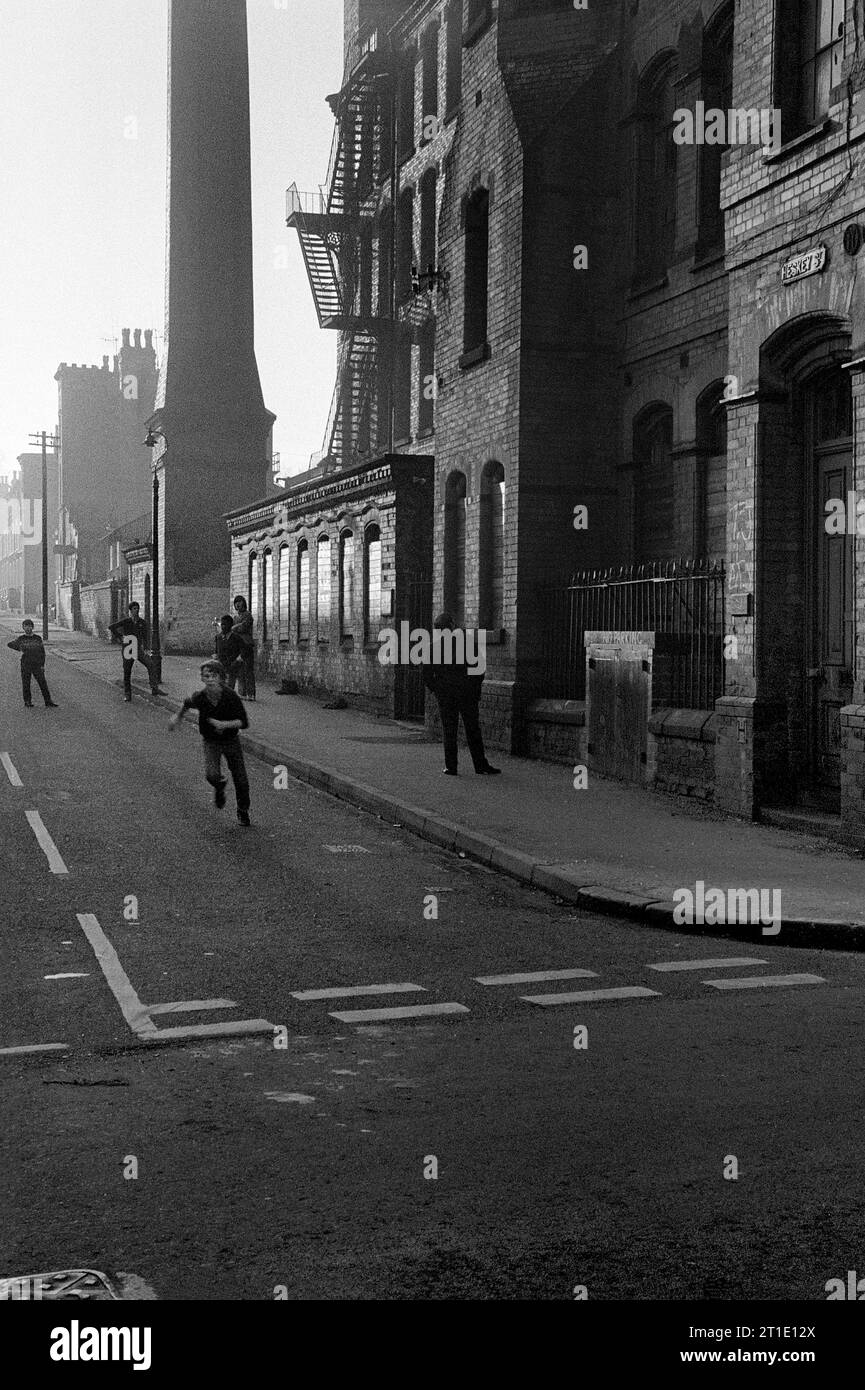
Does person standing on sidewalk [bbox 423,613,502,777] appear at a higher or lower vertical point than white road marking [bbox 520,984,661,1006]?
higher

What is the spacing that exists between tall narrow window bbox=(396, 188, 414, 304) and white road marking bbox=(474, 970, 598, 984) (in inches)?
1054

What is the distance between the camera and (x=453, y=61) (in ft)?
89.4

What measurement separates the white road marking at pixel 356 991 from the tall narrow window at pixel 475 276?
15.7m

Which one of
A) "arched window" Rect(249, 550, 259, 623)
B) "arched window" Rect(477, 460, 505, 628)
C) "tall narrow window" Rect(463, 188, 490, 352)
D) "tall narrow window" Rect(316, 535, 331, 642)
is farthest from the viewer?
"arched window" Rect(249, 550, 259, 623)

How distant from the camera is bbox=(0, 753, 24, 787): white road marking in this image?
16.5 meters

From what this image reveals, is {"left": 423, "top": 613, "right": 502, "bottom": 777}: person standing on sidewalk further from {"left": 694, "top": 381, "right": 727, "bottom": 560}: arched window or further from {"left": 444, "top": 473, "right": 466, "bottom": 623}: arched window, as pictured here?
{"left": 444, "top": 473, "right": 466, "bottom": 623}: arched window

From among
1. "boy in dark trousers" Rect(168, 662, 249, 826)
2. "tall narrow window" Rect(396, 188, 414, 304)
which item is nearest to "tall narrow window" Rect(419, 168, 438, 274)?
"tall narrow window" Rect(396, 188, 414, 304)

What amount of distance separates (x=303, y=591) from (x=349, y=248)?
9.41 metres

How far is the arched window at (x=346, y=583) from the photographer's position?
29422mm

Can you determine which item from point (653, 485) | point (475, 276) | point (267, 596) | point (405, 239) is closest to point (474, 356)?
point (475, 276)

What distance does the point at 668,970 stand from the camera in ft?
26.3

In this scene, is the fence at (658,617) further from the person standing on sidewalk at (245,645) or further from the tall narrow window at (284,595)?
the tall narrow window at (284,595)

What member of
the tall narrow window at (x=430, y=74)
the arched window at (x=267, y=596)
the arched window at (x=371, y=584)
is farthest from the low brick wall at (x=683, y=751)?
the arched window at (x=267, y=596)
